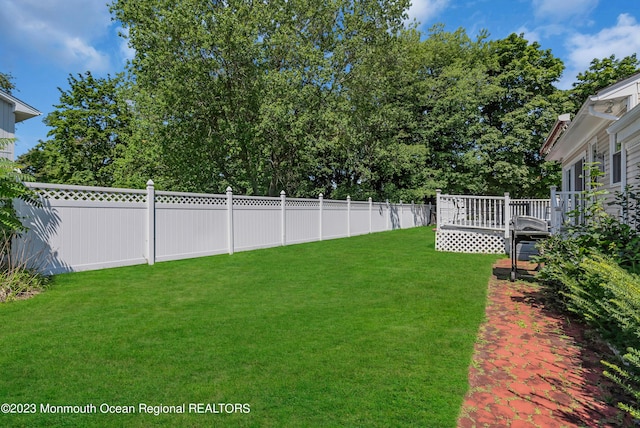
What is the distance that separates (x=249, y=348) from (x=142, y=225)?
223 inches

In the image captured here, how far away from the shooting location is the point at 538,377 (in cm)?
304

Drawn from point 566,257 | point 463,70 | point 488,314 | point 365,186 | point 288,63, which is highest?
point 463,70

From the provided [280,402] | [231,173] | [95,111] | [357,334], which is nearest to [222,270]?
[357,334]

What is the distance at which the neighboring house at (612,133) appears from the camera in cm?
654

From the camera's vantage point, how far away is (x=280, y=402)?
2.52 m

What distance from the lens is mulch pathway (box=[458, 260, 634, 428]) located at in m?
2.43

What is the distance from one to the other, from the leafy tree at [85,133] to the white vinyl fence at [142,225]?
20552mm

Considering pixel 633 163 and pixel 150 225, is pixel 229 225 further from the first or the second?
pixel 633 163

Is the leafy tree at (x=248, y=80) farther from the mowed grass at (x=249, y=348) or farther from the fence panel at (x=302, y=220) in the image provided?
the mowed grass at (x=249, y=348)

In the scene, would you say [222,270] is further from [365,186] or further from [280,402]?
[365,186]

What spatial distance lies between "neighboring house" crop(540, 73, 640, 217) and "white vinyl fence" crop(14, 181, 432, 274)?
7.88 metres

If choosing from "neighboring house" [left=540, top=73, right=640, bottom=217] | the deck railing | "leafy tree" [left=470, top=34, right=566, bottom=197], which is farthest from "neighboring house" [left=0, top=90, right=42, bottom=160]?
"leafy tree" [left=470, top=34, right=566, bottom=197]

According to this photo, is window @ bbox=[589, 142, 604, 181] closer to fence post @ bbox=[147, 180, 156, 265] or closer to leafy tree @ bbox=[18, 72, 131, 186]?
fence post @ bbox=[147, 180, 156, 265]

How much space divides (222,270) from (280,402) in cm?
548
